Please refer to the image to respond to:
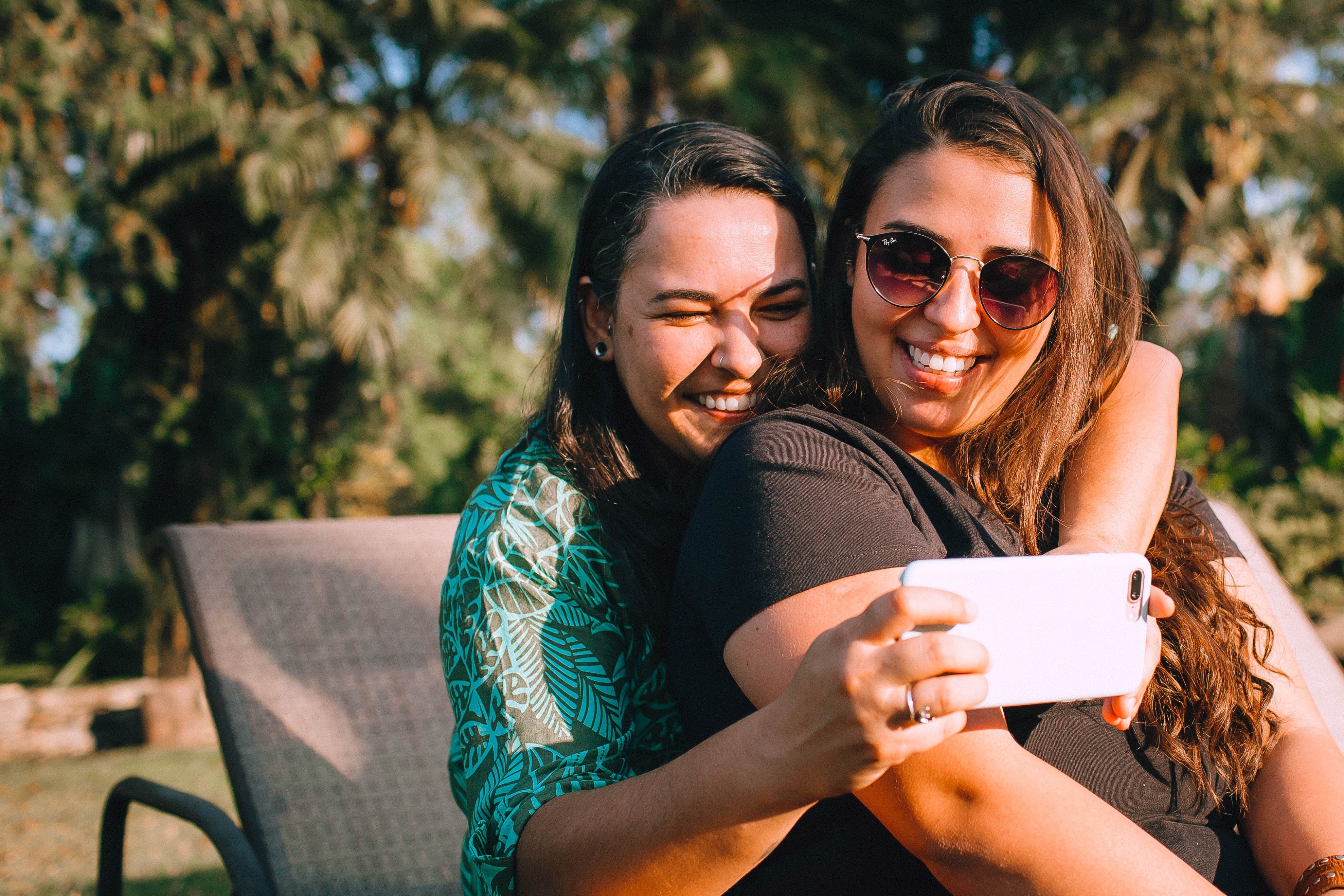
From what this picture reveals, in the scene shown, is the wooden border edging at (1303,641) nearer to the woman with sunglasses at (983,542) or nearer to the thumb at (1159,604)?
the woman with sunglasses at (983,542)

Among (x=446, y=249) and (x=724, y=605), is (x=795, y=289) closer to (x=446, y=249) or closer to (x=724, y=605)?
(x=724, y=605)

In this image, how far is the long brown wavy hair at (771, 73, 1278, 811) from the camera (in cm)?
147

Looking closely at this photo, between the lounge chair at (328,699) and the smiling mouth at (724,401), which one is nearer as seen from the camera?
the smiling mouth at (724,401)

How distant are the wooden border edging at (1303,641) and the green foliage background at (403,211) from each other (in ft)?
19.0

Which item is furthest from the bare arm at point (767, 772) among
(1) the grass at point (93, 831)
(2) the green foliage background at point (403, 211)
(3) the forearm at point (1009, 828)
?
(2) the green foliage background at point (403, 211)

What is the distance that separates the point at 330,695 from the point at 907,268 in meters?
1.96

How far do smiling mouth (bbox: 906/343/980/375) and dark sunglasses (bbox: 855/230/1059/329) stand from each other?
3.0 inches

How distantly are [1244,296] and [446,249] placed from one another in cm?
1053

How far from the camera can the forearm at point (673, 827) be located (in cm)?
100

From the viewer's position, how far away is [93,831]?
5621 mm

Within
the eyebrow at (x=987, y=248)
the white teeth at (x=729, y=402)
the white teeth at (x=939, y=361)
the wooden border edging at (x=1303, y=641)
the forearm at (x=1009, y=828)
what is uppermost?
the eyebrow at (x=987, y=248)

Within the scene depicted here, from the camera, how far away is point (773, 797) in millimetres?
974

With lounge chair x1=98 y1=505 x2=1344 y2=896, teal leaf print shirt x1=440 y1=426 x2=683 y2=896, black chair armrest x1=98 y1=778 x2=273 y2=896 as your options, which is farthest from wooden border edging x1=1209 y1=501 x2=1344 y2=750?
black chair armrest x1=98 y1=778 x2=273 y2=896

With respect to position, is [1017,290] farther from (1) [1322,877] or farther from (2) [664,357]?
(1) [1322,877]
